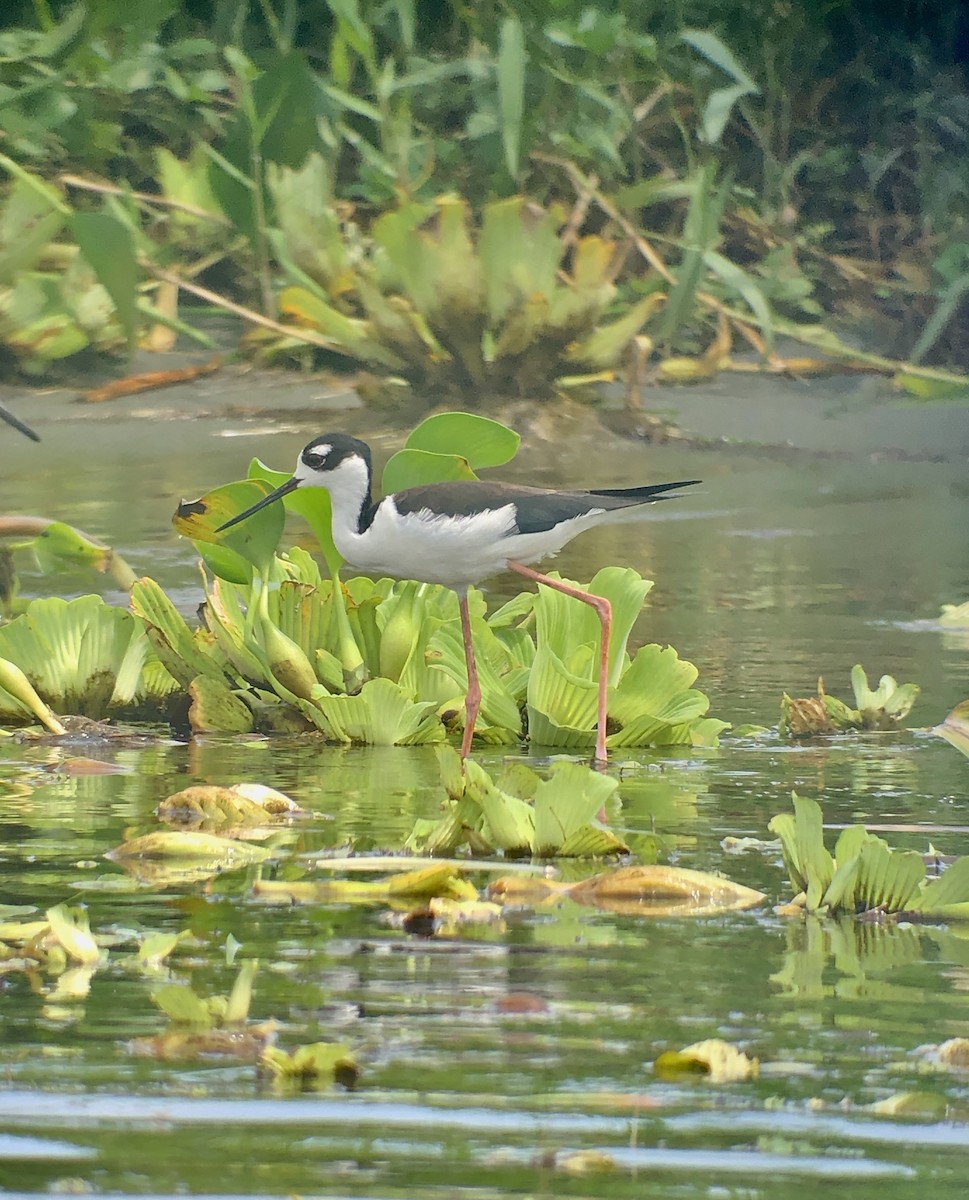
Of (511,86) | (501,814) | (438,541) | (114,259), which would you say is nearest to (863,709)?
(438,541)

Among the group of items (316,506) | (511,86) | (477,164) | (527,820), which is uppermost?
(527,820)

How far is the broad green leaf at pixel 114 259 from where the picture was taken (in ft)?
27.6

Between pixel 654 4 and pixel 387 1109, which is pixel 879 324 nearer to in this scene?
pixel 654 4

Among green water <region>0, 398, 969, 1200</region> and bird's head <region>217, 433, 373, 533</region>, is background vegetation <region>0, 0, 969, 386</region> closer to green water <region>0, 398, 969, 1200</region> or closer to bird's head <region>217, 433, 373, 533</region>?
bird's head <region>217, 433, 373, 533</region>

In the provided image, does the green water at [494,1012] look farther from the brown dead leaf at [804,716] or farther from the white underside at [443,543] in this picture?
the white underside at [443,543]

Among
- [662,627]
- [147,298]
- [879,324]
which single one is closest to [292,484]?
[662,627]

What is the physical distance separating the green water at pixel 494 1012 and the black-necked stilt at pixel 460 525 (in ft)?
1.04

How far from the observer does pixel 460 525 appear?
4.43 meters

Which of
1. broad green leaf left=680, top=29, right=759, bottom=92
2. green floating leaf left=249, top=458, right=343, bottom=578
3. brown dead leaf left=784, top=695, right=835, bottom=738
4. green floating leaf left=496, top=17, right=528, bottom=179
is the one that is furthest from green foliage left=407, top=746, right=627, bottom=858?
broad green leaf left=680, top=29, right=759, bottom=92

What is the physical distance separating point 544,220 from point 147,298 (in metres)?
1.32

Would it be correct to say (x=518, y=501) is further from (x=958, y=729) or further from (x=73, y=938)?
(x=73, y=938)

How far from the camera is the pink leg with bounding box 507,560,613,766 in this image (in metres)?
4.29

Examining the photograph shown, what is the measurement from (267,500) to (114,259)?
165 inches

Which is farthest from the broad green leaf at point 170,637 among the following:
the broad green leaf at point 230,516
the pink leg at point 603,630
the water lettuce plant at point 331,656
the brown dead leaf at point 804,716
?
the brown dead leaf at point 804,716
